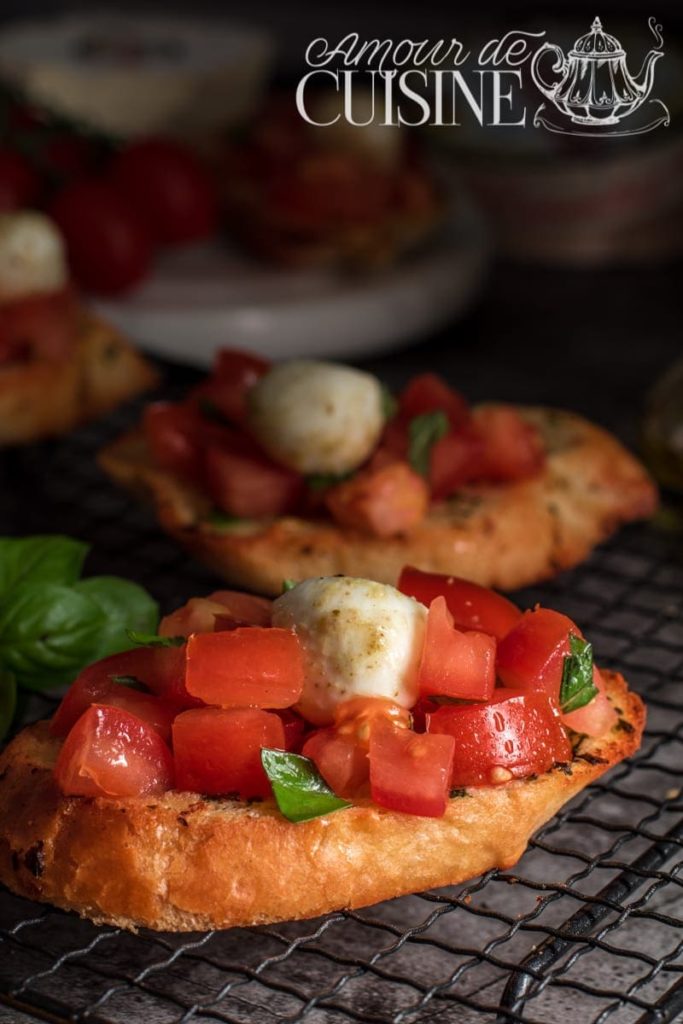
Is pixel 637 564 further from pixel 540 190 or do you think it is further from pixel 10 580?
pixel 540 190

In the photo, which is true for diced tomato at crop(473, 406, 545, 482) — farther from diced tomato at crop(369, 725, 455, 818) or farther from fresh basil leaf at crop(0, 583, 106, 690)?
diced tomato at crop(369, 725, 455, 818)

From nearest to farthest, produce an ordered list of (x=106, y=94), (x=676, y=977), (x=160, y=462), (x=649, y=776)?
A: (x=676, y=977) < (x=649, y=776) < (x=160, y=462) < (x=106, y=94)

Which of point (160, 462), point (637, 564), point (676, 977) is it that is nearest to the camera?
point (676, 977)

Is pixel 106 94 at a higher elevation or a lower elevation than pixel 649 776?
higher

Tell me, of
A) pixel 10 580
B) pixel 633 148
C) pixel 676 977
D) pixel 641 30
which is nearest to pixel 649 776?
pixel 676 977

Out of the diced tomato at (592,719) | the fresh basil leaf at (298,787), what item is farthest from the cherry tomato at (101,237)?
the fresh basil leaf at (298,787)

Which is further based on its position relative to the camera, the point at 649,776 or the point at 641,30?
the point at 641,30

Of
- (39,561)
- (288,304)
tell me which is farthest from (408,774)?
(288,304)

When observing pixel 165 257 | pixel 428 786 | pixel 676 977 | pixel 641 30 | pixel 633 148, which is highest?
pixel 641 30
